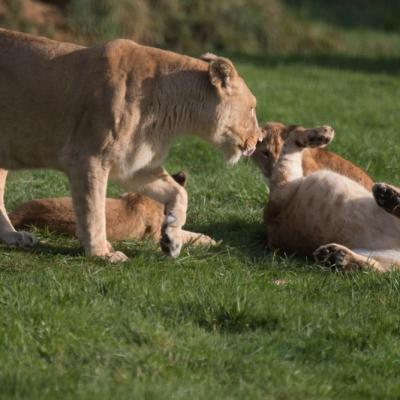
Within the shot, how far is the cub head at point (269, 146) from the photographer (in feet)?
27.5

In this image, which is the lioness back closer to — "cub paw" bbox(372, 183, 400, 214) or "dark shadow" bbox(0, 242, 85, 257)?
"dark shadow" bbox(0, 242, 85, 257)

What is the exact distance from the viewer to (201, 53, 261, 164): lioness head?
271 inches

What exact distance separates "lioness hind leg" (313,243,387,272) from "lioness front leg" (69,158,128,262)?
1.23 meters

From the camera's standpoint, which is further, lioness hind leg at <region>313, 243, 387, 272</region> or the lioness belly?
the lioness belly

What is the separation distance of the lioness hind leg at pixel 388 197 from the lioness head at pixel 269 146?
1.49 metres

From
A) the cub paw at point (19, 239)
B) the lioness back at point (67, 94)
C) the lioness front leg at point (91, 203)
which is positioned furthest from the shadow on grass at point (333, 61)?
the lioness front leg at point (91, 203)

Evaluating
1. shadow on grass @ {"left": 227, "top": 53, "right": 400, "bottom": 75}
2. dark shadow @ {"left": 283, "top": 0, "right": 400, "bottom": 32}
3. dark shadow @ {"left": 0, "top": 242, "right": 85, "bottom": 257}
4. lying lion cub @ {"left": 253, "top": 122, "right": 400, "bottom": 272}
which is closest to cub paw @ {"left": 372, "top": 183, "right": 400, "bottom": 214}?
lying lion cub @ {"left": 253, "top": 122, "right": 400, "bottom": 272}

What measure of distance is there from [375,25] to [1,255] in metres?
20.8

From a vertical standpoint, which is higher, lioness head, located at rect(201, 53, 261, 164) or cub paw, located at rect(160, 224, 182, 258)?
lioness head, located at rect(201, 53, 261, 164)

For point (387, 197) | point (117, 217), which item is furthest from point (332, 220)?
point (117, 217)

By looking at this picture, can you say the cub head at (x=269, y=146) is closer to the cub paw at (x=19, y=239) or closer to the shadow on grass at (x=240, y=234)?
the shadow on grass at (x=240, y=234)

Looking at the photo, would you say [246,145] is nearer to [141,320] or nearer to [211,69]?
[211,69]

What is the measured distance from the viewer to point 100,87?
6.62 m

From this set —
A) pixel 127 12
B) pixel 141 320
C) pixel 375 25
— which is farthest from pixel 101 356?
pixel 375 25
